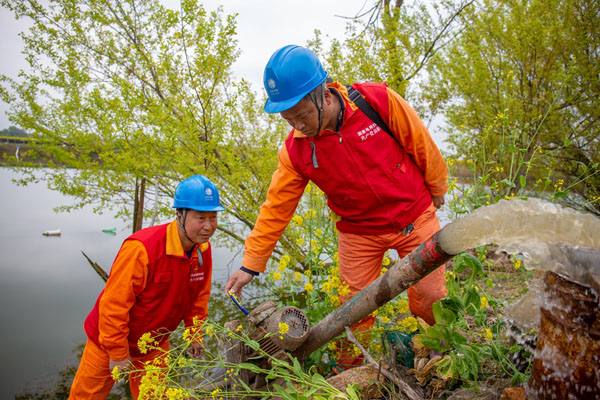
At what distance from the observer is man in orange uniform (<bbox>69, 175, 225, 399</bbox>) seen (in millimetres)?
2398

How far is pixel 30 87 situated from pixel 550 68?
7440 mm

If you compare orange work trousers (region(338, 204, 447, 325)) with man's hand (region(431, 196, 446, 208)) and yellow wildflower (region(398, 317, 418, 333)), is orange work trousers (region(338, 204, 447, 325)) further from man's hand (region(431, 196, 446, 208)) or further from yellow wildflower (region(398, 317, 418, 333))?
yellow wildflower (region(398, 317, 418, 333))

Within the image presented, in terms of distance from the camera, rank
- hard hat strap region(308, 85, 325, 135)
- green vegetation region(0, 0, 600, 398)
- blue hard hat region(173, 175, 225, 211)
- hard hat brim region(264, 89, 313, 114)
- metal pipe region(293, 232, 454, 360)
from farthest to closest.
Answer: green vegetation region(0, 0, 600, 398) → blue hard hat region(173, 175, 225, 211) → hard hat strap region(308, 85, 325, 135) → hard hat brim region(264, 89, 313, 114) → metal pipe region(293, 232, 454, 360)

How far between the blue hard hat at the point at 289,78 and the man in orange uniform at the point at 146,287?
920 millimetres

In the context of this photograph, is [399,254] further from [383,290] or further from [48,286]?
[48,286]

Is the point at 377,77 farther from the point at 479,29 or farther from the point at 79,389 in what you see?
the point at 79,389

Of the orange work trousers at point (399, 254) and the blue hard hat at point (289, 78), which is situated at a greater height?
the blue hard hat at point (289, 78)

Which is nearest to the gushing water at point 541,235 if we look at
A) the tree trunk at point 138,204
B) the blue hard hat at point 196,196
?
the blue hard hat at point 196,196

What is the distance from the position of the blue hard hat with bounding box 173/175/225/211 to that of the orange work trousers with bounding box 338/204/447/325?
0.98 m

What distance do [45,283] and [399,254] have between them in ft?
26.4

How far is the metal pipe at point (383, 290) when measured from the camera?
1.55m

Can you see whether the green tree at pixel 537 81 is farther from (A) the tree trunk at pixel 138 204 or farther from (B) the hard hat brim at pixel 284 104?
(A) the tree trunk at pixel 138 204

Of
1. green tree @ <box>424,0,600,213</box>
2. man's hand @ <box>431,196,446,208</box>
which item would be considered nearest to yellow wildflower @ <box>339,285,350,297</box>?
man's hand @ <box>431,196,446,208</box>

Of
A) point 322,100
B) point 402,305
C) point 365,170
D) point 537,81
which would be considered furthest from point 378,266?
point 537,81
